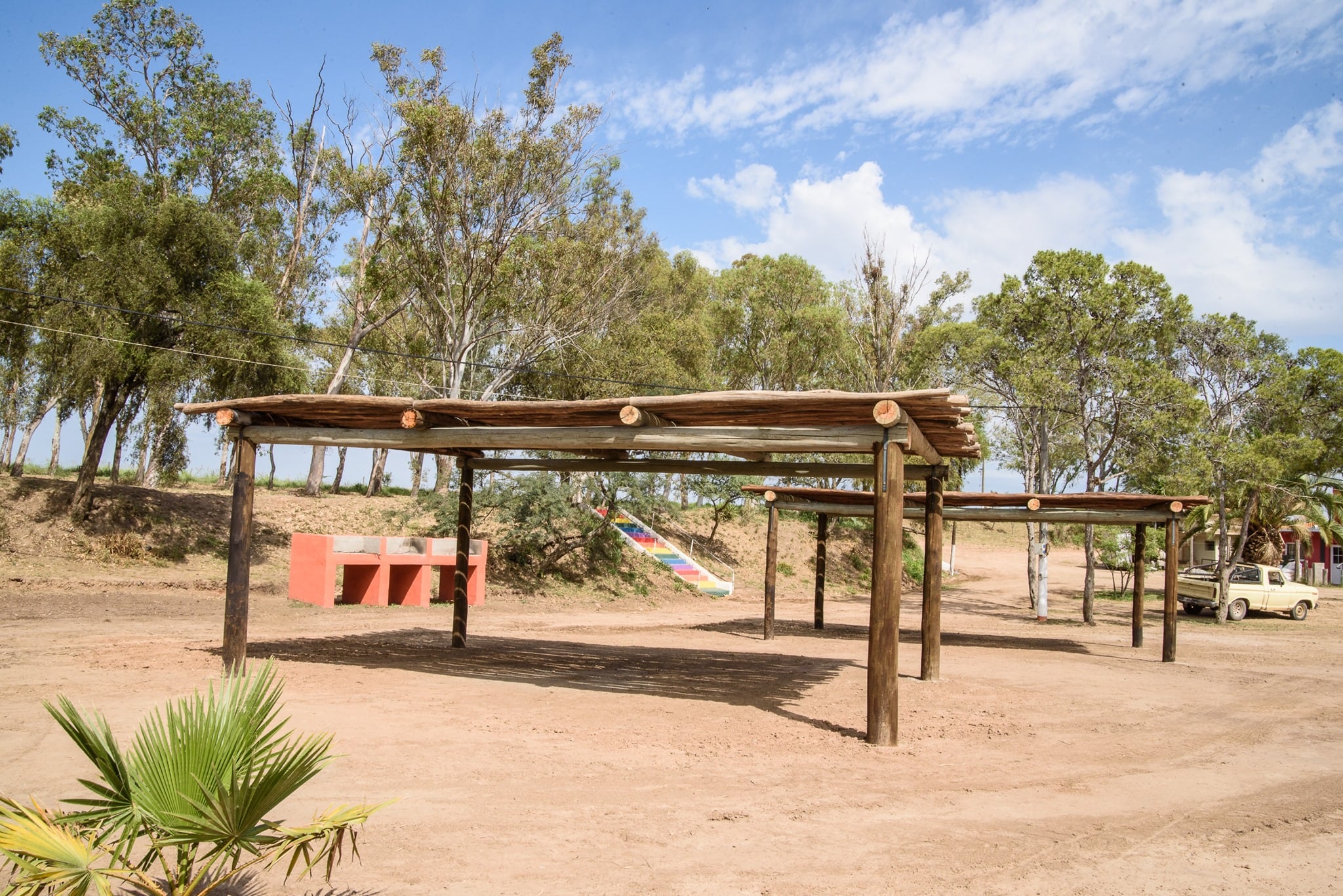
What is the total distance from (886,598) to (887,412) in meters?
1.54

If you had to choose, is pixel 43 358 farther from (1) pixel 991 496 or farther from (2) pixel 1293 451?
(2) pixel 1293 451

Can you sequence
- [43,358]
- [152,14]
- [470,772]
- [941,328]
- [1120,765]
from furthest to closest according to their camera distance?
[941,328]
[152,14]
[43,358]
[1120,765]
[470,772]

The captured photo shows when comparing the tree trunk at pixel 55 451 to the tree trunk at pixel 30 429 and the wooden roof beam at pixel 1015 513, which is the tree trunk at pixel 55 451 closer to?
the tree trunk at pixel 30 429

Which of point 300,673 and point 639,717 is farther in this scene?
point 300,673

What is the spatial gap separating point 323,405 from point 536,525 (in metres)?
14.0

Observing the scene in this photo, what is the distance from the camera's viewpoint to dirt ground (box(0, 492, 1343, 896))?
4539mm

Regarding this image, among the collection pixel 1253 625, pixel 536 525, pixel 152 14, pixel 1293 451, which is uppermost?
pixel 152 14

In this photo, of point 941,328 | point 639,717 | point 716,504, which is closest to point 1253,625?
point 941,328

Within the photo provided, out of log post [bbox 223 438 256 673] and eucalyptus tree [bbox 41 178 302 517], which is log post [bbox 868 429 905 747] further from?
eucalyptus tree [bbox 41 178 302 517]

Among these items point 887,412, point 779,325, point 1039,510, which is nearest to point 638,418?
point 887,412

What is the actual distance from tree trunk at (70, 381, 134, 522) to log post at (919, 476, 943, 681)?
16965 mm

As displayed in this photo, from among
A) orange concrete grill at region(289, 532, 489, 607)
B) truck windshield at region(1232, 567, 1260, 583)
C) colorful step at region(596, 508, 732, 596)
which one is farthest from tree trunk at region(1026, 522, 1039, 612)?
orange concrete grill at region(289, 532, 489, 607)

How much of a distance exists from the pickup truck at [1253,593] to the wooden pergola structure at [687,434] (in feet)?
58.1

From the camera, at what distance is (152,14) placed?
2175 centimetres
